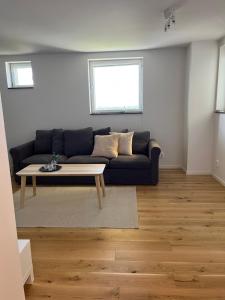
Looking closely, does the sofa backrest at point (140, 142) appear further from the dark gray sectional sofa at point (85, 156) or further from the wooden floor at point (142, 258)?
the wooden floor at point (142, 258)

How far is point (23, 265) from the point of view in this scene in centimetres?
155

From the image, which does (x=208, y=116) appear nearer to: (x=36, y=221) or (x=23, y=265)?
(x=36, y=221)

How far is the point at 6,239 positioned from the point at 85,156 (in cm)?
298

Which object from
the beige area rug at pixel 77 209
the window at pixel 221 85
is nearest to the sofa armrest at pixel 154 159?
the beige area rug at pixel 77 209

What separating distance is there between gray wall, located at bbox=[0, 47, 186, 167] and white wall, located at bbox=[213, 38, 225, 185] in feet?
2.50

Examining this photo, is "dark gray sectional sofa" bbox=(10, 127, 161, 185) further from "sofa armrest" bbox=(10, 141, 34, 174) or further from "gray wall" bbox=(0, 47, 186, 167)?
"gray wall" bbox=(0, 47, 186, 167)

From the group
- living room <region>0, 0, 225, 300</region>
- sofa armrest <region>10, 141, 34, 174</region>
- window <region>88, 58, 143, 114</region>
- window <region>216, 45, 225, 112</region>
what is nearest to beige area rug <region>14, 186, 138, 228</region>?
living room <region>0, 0, 225, 300</region>

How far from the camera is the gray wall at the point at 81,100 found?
170 inches

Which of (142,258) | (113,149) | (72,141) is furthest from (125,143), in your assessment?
(142,258)

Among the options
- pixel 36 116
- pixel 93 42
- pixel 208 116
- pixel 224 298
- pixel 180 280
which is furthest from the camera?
pixel 36 116

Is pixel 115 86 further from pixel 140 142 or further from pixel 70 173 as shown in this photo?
pixel 70 173

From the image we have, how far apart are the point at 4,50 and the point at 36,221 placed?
125 inches

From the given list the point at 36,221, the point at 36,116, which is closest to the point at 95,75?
the point at 36,116

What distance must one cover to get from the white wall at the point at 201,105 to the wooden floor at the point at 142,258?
4.59 feet
